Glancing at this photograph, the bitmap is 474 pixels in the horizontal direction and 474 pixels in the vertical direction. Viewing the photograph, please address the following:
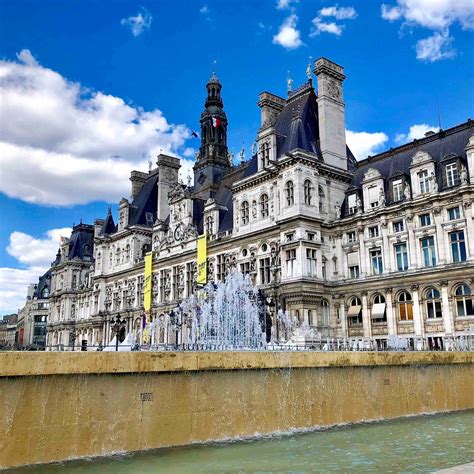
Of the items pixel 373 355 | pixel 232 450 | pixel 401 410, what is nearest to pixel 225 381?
pixel 232 450

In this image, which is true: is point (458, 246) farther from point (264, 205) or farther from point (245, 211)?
point (245, 211)

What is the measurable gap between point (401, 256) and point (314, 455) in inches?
1150

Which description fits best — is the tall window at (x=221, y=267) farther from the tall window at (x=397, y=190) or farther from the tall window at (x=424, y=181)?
the tall window at (x=424, y=181)

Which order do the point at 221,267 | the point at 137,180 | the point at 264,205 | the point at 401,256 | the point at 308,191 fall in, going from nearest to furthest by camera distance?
the point at 401,256 → the point at 308,191 → the point at 264,205 → the point at 221,267 → the point at 137,180

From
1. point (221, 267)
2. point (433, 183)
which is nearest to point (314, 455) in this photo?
point (433, 183)

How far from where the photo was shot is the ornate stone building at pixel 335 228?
3941 centimetres

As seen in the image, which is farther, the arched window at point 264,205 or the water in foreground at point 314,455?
the arched window at point 264,205

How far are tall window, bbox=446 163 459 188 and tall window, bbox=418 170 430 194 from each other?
1620mm

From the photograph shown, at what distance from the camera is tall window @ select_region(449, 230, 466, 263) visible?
38.3m

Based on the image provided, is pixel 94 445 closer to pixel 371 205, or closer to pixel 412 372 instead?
pixel 412 372

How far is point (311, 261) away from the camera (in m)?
46.0

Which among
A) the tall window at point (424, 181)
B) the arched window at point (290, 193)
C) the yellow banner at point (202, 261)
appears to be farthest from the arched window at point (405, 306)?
the yellow banner at point (202, 261)

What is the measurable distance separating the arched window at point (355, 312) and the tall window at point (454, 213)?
10.5m

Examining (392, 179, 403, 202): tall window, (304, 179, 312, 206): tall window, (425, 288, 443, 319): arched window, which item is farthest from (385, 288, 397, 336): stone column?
(304, 179, 312, 206): tall window
